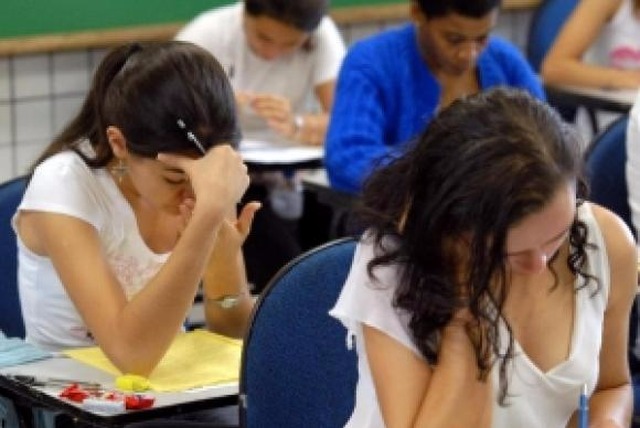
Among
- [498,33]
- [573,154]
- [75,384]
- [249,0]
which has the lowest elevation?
[498,33]

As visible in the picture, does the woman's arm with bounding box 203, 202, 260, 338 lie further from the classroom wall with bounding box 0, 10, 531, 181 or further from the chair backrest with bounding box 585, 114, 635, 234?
the classroom wall with bounding box 0, 10, 531, 181

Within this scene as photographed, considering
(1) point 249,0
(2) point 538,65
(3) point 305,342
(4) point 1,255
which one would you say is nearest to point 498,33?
(2) point 538,65

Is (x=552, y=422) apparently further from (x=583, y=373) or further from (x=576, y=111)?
(x=576, y=111)

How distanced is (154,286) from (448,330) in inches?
29.5

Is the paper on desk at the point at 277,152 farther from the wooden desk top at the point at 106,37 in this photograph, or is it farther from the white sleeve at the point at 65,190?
the white sleeve at the point at 65,190

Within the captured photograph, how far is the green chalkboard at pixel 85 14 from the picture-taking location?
4.73 meters

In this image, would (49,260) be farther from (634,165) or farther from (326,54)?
(326,54)

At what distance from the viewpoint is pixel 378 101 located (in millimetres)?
3875

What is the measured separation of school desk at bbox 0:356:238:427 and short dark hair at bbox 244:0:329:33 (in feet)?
6.41

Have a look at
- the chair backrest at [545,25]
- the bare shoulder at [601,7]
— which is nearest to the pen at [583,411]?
the bare shoulder at [601,7]

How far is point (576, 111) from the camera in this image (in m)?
5.04

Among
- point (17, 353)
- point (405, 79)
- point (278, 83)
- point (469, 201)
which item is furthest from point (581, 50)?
point (469, 201)

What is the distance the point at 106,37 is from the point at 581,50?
1463mm

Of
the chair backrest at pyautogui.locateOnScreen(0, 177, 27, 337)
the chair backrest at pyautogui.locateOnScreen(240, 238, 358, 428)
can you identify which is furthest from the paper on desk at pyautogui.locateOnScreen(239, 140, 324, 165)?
the chair backrest at pyautogui.locateOnScreen(240, 238, 358, 428)
